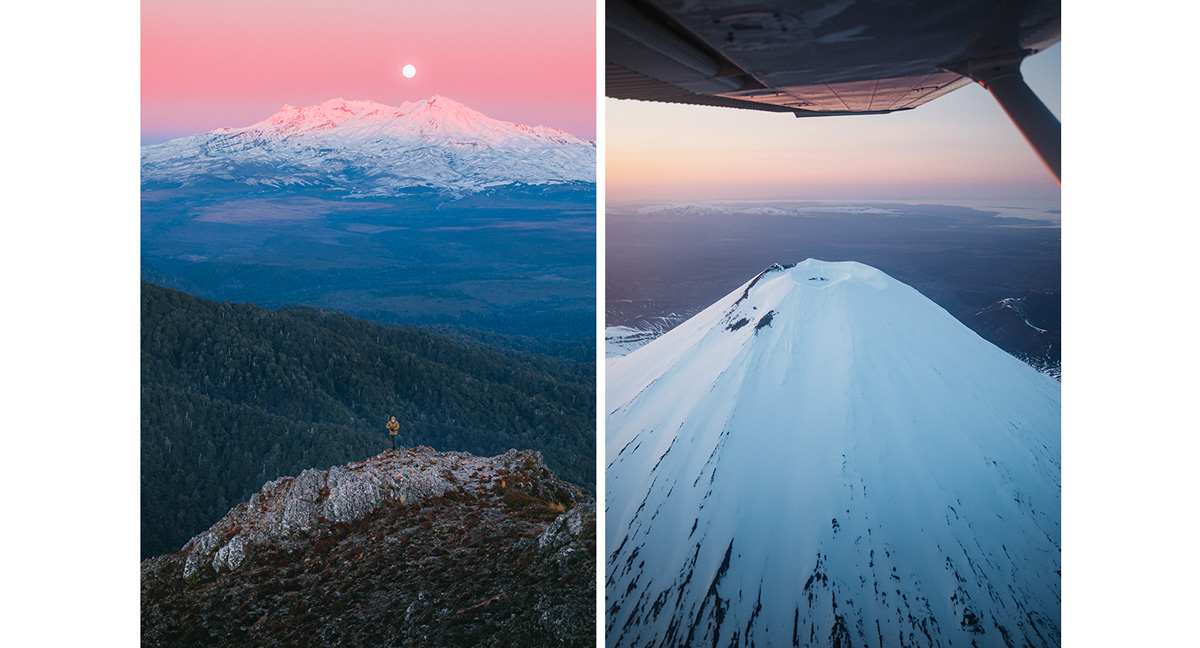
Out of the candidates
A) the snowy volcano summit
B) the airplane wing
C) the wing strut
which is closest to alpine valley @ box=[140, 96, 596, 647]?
the snowy volcano summit

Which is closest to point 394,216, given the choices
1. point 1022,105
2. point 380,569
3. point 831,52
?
point 380,569

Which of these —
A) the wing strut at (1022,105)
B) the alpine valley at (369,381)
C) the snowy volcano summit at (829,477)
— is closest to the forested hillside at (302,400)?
the alpine valley at (369,381)

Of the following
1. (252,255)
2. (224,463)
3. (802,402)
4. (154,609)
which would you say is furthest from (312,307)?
(802,402)

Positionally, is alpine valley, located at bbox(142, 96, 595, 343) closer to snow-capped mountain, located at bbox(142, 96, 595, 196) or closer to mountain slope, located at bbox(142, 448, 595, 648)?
snow-capped mountain, located at bbox(142, 96, 595, 196)

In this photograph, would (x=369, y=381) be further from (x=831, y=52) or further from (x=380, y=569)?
(x=831, y=52)

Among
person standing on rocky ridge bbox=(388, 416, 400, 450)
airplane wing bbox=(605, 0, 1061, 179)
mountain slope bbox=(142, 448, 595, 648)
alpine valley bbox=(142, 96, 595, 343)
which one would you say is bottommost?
mountain slope bbox=(142, 448, 595, 648)
